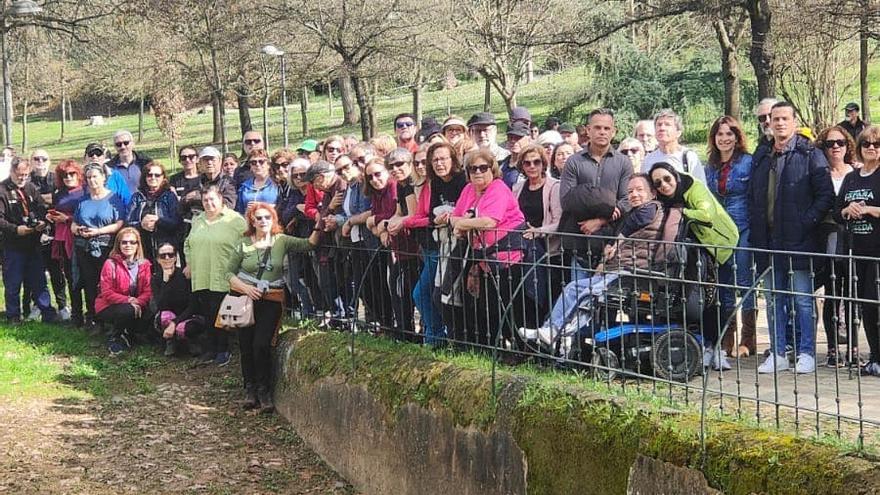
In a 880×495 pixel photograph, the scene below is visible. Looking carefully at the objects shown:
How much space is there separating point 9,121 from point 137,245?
14633 millimetres

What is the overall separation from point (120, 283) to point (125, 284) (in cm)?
5

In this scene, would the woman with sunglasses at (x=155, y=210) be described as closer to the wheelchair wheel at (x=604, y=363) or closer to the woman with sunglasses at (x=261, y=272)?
the woman with sunglasses at (x=261, y=272)

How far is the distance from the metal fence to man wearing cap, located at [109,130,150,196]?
17.5 feet

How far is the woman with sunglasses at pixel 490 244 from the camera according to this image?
7.15 meters

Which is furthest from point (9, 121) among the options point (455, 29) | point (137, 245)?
point (137, 245)

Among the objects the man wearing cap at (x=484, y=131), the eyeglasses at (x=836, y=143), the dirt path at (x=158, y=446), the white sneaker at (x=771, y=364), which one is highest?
the man wearing cap at (x=484, y=131)

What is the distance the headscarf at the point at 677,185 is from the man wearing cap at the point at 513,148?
1178mm

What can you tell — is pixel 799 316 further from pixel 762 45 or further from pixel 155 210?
pixel 762 45

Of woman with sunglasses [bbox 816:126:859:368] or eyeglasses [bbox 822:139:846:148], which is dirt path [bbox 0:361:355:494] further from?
eyeglasses [bbox 822:139:846:148]

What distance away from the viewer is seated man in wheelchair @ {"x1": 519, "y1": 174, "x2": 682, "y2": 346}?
21.2 ft

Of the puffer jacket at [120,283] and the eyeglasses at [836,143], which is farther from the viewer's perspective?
the puffer jacket at [120,283]

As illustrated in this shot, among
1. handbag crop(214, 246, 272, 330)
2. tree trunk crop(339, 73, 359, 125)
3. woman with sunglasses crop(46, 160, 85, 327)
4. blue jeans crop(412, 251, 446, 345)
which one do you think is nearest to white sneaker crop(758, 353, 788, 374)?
blue jeans crop(412, 251, 446, 345)

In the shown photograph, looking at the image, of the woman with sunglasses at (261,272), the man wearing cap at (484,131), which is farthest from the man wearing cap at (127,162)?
the man wearing cap at (484,131)

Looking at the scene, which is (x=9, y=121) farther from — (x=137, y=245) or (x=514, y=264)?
(x=514, y=264)
